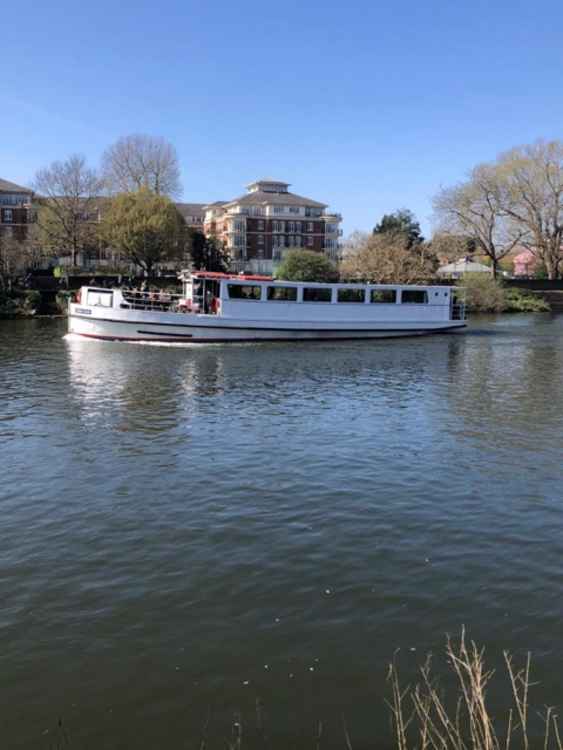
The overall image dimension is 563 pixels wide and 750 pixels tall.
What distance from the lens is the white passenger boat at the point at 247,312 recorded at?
37.3 metres

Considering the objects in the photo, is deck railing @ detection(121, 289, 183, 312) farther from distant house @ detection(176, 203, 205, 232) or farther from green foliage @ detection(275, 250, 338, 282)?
distant house @ detection(176, 203, 205, 232)

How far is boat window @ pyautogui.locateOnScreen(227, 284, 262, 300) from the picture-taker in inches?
1524

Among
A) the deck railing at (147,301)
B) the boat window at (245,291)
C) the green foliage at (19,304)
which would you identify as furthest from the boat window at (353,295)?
the green foliage at (19,304)

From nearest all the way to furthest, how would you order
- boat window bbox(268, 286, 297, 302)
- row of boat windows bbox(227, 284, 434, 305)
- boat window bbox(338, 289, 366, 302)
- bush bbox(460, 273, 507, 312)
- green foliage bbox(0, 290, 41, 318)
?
row of boat windows bbox(227, 284, 434, 305), boat window bbox(268, 286, 297, 302), boat window bbox(338, 289, 366, 302), green foliage bbox(0, 290, 41, 318), bush bbox(460, 273, 507, 312)

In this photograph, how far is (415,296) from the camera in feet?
144

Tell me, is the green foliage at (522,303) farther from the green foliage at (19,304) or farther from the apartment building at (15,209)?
the apartment building at (15,209)

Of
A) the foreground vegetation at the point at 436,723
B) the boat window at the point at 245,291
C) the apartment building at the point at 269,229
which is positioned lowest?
the foreground vegetation at the point at 436,723

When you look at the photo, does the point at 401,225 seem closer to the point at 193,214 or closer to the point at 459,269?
the point at 459,269

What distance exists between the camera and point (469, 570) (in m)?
9.27

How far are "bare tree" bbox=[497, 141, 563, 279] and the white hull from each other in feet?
152

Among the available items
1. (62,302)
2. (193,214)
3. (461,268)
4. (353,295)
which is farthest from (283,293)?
(193,214)

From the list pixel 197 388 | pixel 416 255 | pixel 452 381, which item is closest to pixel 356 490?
pixel 197 388

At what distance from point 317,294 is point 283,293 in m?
2.33

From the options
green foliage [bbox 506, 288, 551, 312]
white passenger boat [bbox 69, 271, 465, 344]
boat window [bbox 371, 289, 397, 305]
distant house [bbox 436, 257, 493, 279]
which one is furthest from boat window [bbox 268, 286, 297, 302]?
distant house [bbox 436, 257, 493, 279]
